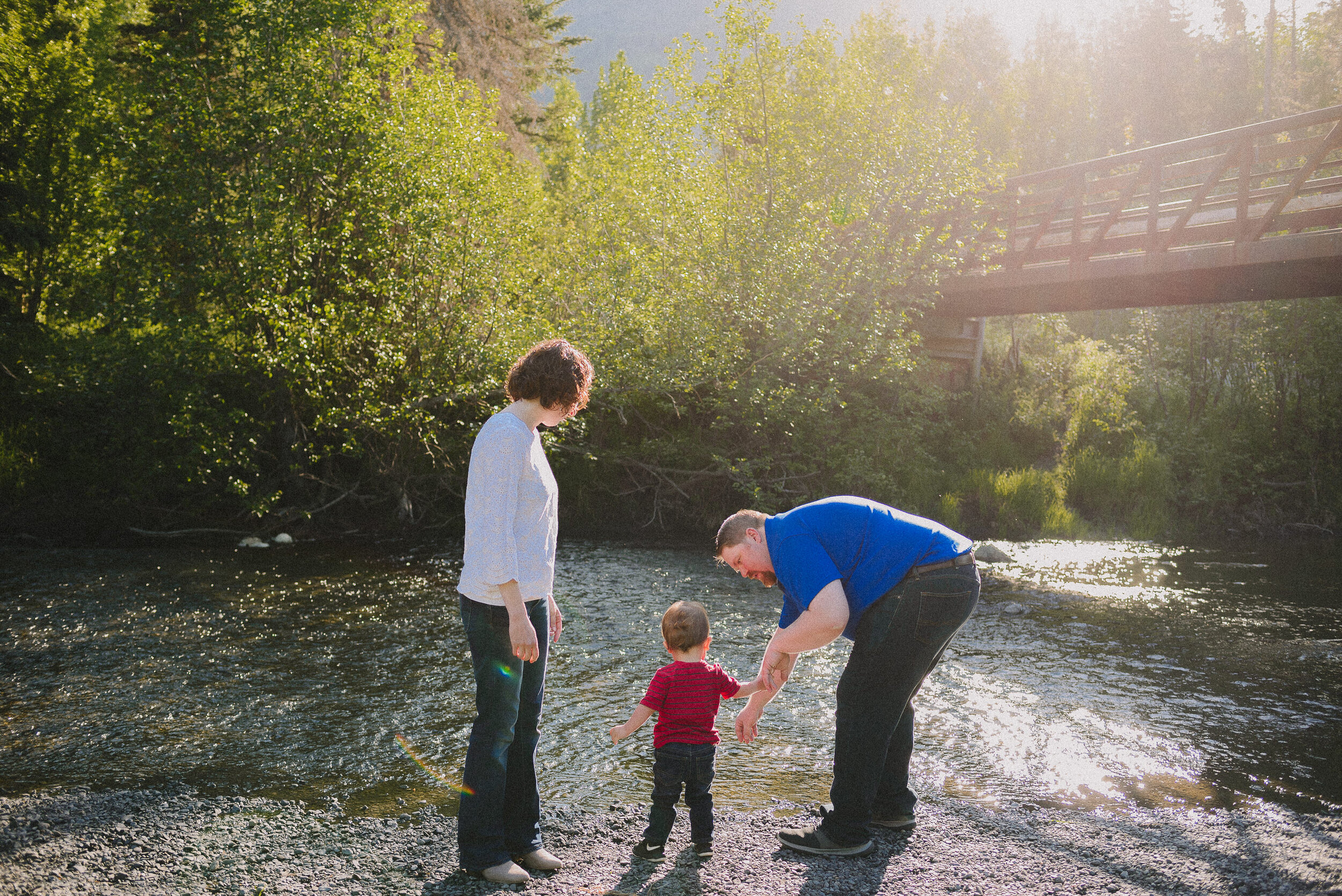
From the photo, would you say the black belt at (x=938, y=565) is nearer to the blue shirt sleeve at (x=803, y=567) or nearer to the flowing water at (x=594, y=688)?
the blue shirt sleeve at (x=803, y=567)

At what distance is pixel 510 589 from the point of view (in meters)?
3.39

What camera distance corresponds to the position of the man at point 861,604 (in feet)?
12.4

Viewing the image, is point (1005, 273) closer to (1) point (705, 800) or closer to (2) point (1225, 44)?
(1) point (705, 800)

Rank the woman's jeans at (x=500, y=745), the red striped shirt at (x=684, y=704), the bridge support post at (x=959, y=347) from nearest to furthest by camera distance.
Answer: the woman's jeans at (x=500, y=745), the red striped shirt at (x=684, y=704), the bridge support post at (x=959, y=347)

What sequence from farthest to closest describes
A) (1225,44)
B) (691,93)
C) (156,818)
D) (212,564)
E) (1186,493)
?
(1225,44)
(1186,493)
(691,93)
(212,564)
(156,818)

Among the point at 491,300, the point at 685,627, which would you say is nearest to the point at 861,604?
the point at 685,627

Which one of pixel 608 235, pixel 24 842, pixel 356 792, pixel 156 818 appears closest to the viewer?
pixel 24 842

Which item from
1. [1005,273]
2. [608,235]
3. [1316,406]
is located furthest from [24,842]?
[1316,406]

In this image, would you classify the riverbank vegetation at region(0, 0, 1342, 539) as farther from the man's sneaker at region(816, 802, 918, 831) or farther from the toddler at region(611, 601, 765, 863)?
the man's sneaker at region(816, 802, 918, 831)

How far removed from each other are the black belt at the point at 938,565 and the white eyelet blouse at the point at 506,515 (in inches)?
61.1

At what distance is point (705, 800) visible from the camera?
4.04 meters

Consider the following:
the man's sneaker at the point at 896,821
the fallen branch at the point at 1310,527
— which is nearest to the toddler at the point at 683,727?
the man's sneaker at the point at 896,821

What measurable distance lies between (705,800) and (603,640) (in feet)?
15.3

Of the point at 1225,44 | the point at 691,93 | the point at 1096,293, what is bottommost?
the point at 1096,293
